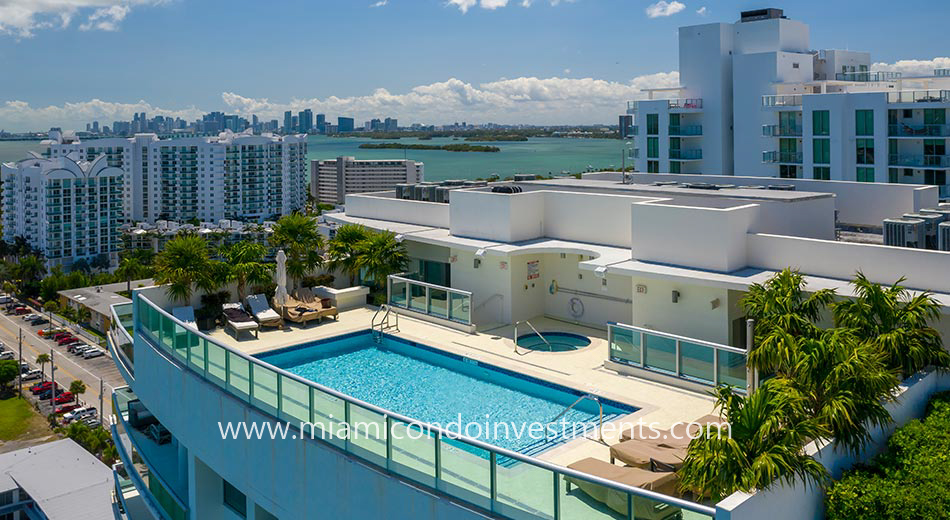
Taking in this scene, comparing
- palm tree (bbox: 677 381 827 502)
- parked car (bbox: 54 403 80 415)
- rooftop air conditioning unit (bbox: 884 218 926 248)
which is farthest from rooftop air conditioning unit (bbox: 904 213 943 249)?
parked car (bbox: 54 403 80 415)

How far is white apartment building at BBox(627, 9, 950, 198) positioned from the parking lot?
4593 centimetres

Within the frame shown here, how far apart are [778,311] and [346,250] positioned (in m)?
10.7

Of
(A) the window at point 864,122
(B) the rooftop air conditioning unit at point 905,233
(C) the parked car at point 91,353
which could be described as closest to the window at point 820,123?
(A) the window at point 864,122

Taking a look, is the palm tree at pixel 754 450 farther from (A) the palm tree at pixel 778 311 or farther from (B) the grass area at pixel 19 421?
(B) the grass area at pixel 19 421

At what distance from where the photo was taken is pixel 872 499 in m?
7.25

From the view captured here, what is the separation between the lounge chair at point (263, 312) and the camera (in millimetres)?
15694

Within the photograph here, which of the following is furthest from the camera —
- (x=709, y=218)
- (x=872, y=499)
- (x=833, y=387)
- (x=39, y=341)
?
(x=39, y=341)

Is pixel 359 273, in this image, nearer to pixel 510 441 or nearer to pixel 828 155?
pixel 510 441

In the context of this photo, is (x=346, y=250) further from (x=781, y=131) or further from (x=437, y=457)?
(x=781, y=131)

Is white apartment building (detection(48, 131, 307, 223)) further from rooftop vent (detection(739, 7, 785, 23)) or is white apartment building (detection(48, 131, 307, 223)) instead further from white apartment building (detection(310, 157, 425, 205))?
rooftop vent (detection(739, 7, 785, 23))

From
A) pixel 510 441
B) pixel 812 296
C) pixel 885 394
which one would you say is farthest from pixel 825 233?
pixel 510 441

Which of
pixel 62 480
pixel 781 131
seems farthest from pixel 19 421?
pixel 781 131

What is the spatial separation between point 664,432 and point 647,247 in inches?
217

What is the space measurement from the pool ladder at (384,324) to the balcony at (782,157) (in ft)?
102
